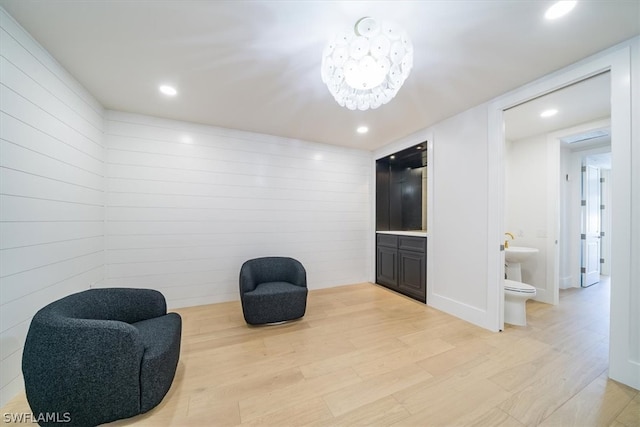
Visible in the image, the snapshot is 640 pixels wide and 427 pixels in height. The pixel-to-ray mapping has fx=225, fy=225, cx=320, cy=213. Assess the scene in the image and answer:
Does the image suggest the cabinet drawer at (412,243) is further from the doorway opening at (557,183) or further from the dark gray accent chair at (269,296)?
the dark gray accent chair at (269,296)

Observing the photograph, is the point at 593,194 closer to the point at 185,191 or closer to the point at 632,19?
the point at 632,19

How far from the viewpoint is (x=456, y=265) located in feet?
9.67

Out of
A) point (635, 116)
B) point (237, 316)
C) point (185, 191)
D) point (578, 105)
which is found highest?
point (578, 105)

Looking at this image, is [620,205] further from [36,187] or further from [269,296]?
[36,187]

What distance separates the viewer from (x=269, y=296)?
103 inches

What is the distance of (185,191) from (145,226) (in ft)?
2.22

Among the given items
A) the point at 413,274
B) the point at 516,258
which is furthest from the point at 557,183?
the point at 413,274

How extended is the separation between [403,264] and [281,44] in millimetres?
3434

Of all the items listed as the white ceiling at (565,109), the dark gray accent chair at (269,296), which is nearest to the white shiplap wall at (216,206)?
the dark gray accent chair at (269,296)

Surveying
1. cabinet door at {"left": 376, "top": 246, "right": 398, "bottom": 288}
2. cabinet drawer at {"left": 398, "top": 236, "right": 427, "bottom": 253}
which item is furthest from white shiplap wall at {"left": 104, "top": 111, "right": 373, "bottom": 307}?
cabinet drawer at {"left": 398, "top": 236, "right": 427, "bottom": 253}

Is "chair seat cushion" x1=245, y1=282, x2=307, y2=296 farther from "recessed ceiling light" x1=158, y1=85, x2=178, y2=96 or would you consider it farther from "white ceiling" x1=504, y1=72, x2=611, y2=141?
"white ceiling" x1=504, y1=72, x2=611, y2=141

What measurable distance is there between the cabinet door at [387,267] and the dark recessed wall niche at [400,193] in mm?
518

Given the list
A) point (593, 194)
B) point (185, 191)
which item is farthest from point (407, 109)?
point (593, 194)

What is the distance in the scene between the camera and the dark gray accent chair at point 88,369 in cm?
124
